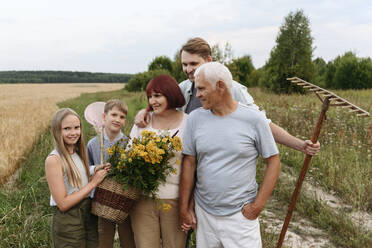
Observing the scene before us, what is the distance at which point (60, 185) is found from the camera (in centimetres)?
230

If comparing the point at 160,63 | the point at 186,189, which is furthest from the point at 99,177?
the point at 160,63

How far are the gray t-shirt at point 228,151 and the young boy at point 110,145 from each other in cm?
107

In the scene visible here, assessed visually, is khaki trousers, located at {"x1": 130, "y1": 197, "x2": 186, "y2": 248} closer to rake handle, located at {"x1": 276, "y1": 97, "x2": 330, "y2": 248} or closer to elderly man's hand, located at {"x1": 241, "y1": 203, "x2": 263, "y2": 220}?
elderly man's hand, located at {"x1": 241, "y1": 203, "x2": 263, "y2": 220}

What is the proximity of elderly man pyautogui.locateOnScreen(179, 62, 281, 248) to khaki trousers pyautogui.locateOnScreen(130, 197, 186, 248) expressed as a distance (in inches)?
12.5

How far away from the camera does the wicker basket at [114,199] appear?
2248 mm

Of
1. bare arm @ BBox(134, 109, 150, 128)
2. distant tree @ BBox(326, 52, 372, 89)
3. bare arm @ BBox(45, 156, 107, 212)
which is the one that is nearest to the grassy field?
bare arm @ BBox(45, 156, 107, 212)

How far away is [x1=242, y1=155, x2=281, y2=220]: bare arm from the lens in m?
→ 2.12

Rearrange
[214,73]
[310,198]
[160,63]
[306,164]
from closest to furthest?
[214,73], [306,164], [310,198], [160,63]

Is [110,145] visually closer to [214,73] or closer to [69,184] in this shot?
[69,184]

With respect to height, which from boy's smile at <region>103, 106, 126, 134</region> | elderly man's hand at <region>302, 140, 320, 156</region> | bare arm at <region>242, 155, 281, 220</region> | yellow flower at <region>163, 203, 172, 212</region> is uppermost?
boy's smile at <region>103, 106, 126, 134</region>

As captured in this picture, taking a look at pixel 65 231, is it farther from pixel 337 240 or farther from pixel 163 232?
pixel 337 240

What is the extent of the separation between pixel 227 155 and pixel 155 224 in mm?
882

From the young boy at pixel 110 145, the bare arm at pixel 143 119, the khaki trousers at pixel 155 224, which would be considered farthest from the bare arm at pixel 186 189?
the young boy at pixel 110 145

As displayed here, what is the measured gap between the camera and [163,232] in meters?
2.44
